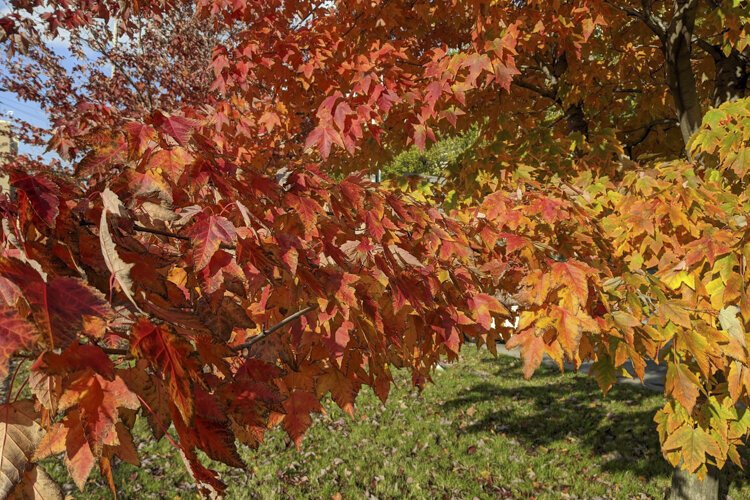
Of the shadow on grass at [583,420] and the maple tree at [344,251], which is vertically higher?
the maple tree at [344,251]

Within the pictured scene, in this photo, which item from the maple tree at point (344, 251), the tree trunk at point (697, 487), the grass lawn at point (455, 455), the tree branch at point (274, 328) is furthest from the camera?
the grass lawn at point (455, 455)

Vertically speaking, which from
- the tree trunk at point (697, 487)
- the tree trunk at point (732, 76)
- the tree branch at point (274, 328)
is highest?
the tree trunk at point (732, 76)

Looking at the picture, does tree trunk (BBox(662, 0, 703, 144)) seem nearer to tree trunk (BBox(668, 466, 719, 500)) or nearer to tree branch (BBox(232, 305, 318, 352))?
tree trunk (BBox(668, 466, 719, 500))

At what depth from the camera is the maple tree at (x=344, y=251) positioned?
106 centimetres

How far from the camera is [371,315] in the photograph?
1899 mm

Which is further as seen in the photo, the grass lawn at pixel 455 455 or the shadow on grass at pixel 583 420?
the shadow on grass at pixel 583 420

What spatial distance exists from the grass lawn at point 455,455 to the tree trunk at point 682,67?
Answer: 12.6 feet

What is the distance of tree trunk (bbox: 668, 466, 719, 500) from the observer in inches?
179

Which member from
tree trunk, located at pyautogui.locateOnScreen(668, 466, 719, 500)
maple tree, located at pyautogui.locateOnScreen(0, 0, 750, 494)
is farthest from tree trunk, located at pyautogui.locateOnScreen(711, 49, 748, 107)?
tree trunk, located at pyautogui.locateOnScreen(668, 466, 719, 500)

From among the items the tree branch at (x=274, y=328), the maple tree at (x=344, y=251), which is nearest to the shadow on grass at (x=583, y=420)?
the maple tree at (x=344, y=251)

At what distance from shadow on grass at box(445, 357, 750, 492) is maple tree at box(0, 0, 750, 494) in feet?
10.5

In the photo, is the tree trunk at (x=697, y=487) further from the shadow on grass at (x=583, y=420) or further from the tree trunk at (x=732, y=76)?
the tree trunk at (x=732, y=76)

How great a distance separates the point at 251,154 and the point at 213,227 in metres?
3.72

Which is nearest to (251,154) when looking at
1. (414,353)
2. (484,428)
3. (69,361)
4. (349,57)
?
(349,57)
